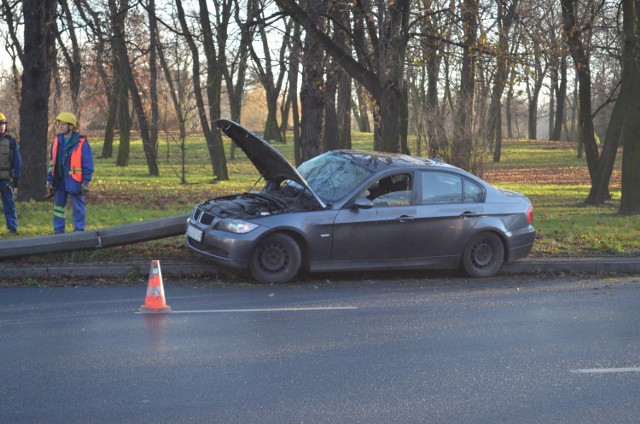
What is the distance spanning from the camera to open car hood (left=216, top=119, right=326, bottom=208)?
11.2 m

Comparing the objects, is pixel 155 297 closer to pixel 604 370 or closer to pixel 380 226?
pixel 380 226

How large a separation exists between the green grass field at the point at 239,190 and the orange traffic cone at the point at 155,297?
2981 millimetres

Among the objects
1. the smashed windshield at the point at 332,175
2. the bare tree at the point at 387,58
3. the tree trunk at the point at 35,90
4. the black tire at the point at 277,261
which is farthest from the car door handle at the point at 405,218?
the tree trunk at the point at 35,90

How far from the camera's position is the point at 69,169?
12.6 m

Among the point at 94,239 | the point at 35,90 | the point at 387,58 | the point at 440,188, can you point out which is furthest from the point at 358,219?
the point at 35,90

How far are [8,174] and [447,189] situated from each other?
22.8 ft

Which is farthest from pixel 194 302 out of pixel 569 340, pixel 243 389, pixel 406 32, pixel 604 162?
pixel 604 162

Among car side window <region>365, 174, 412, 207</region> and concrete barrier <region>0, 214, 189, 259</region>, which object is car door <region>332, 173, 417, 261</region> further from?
concrete barrier <region>0, 214, 189, 259</region>

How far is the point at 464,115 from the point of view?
71.3ft

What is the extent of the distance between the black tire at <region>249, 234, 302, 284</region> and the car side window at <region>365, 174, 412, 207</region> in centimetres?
127

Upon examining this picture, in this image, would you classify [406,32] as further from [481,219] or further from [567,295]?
[567,295]

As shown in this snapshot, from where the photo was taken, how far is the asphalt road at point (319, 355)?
5.84 meters

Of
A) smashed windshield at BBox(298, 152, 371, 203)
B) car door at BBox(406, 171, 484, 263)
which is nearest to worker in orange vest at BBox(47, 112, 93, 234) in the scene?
smashed windshield at BBox(298, 152, 371, 203)

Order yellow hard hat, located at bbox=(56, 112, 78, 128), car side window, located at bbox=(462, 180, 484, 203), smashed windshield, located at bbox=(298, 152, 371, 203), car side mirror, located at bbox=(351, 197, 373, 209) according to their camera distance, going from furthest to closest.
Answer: yellow hard hat, located at bbox=(56, 112, 78, 128) < car side window, located at bbox=(462, 180, 484, 203) < smashed windshield, located at bbox=(298, 152, 371, 203) < car side mirror, located at bbox=(351, 197, 373, 209)
